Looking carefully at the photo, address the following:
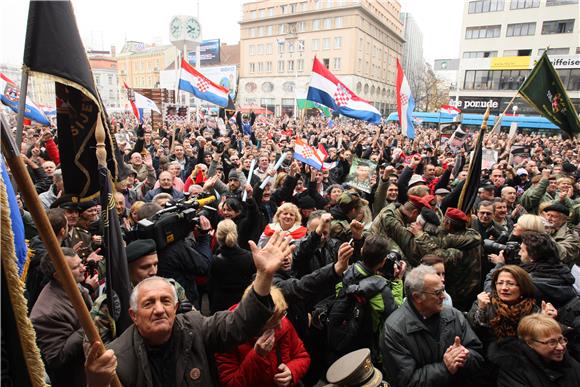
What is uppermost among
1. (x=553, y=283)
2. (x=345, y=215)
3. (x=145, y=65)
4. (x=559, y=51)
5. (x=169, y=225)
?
(x=145, y=65)

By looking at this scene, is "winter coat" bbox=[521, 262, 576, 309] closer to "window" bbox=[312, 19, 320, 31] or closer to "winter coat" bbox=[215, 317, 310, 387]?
"winter coat" bbox=[215, 317, 310, 387]

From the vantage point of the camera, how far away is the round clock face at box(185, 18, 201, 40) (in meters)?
28.9

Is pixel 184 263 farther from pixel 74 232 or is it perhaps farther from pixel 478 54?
pixel 478 54

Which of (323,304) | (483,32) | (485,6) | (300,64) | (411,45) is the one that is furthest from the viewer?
(411,45)

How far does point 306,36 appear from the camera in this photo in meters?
69.3

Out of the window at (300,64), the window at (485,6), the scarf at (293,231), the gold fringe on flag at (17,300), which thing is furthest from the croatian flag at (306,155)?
the window at (300,64)

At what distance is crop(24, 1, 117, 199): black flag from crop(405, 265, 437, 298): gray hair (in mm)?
2132

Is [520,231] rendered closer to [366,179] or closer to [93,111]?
[366,179]

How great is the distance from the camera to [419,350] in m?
2.57

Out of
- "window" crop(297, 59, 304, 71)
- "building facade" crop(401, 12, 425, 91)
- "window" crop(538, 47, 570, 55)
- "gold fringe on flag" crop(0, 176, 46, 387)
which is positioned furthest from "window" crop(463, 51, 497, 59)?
"building facade" crop(401, 12, 425, 91)

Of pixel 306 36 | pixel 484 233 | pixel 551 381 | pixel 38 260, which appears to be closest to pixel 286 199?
pixel 484 233

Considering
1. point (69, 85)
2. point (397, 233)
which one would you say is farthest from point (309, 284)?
point (69, 85)

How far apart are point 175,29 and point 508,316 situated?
31.1 meters

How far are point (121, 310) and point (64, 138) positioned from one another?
1172 millimetres
